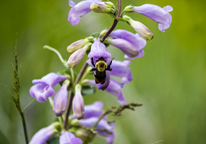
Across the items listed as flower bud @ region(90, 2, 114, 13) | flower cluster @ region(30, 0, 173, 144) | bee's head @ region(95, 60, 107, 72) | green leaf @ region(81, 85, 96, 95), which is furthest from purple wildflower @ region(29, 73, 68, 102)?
flower bud @ region(90, 2, 114, 13)

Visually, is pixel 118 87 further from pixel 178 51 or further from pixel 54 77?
pixel 178 51

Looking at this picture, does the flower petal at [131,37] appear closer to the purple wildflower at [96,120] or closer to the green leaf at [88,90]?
the green leaf at [88,90]

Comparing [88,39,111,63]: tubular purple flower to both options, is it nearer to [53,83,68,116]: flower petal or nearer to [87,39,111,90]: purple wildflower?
[87,39,111,90]: purple wildflower

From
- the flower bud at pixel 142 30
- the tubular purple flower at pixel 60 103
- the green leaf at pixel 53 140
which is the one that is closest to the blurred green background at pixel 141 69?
the green leaf at pixel 53 140

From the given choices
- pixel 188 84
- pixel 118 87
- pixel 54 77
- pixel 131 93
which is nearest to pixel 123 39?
pixel 118 87

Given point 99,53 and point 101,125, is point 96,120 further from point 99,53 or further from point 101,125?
point 99,53

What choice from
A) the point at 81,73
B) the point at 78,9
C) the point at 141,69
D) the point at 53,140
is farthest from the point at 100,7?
the point at 141,69
